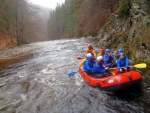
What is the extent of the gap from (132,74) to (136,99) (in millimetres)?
906

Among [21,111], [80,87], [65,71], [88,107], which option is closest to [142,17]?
[65,71]

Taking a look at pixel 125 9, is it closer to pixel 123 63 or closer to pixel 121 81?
pixel 123 63

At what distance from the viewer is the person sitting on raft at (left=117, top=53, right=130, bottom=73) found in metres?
7.88

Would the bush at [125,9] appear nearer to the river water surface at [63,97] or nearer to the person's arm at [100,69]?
the river water surface at [63,97]

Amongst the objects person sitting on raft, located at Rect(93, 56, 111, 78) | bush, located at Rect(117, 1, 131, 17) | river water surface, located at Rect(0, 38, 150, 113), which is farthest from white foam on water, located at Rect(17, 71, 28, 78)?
bush, located at Rect(117, 1, 131, 17)

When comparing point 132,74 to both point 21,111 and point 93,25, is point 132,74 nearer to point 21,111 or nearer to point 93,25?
point 21,111

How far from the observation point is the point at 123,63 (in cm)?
823

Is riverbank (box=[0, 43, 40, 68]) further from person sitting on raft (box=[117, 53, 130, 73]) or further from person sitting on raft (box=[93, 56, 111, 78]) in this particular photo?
person sitting on raft (box=[117, 53, 130, 73])

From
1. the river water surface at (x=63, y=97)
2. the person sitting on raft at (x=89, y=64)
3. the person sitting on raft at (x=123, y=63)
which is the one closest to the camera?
the river water surface at (x=63, y=97)

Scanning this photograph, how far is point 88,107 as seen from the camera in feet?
21.4

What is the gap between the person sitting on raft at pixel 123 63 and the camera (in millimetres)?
7875

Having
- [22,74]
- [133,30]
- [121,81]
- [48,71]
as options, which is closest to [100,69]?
[121,81]

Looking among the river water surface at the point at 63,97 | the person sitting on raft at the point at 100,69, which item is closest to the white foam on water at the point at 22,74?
the river water surface at the point at 63,97

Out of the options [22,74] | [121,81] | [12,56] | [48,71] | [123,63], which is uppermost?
[123,63]
